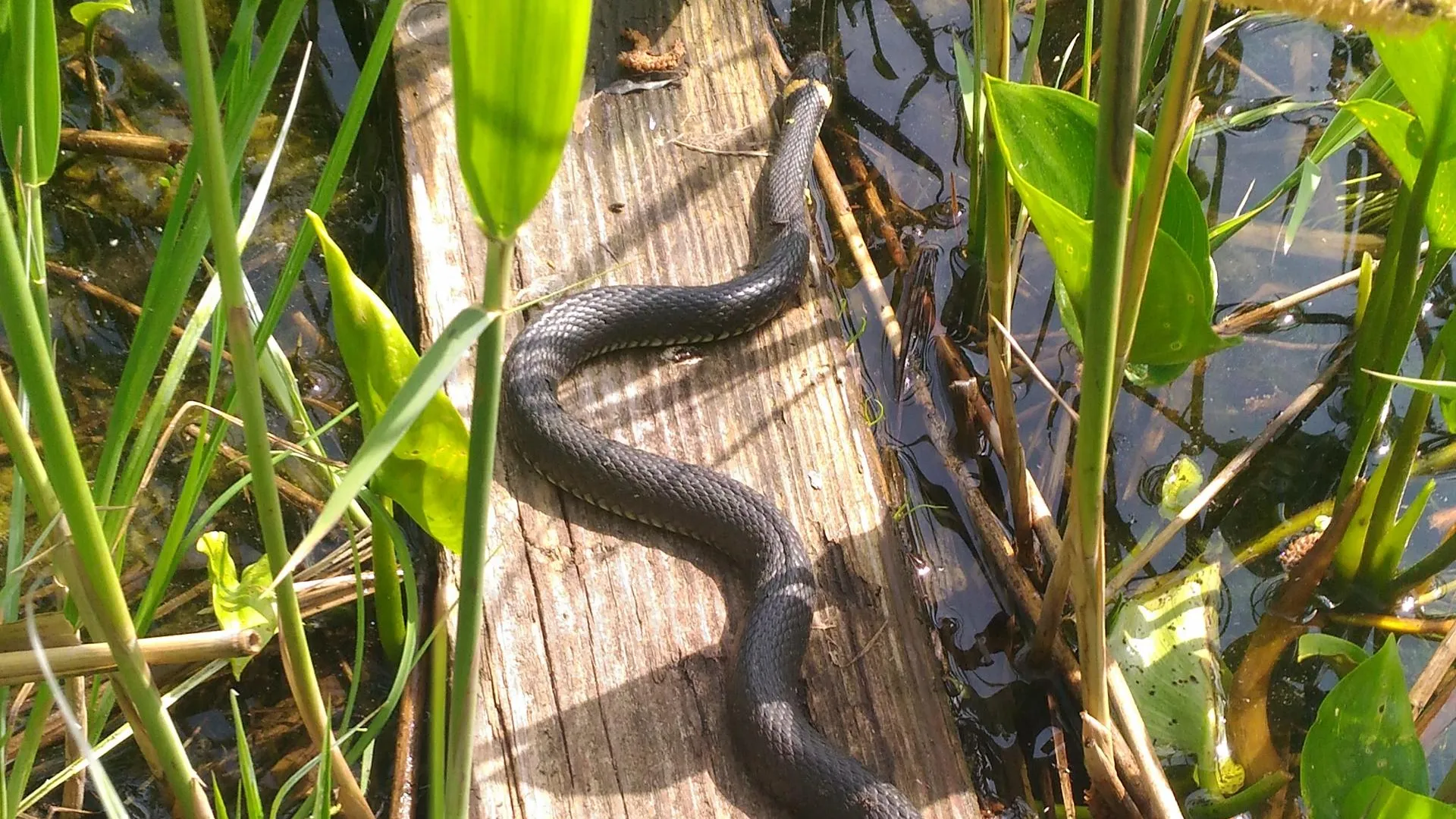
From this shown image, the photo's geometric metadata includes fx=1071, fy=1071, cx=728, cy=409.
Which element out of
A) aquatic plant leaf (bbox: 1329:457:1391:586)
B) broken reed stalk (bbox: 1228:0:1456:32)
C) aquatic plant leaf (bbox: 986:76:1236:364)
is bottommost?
aquatic plant leaf (bbox: 1329:457:1391:586)

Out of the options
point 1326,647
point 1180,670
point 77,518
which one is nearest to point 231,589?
point 77,518

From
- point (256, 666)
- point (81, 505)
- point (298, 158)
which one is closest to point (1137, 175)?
point (81, 505)

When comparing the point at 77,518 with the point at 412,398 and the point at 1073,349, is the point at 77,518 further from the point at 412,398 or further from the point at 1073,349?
the point at 1073,349

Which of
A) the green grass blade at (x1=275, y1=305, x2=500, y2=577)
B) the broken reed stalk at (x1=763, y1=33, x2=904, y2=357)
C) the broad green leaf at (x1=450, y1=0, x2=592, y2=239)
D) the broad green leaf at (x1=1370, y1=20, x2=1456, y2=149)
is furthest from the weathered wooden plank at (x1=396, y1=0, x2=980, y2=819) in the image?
the broad green leaf at (x1=450, y1=0, x2=592, y2=239)

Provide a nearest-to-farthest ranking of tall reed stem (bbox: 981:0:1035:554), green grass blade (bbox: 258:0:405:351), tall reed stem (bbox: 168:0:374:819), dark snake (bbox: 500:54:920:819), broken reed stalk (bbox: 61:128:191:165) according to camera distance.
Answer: tall reed stem (bbox: 168:0:374:819) < green grass blade (bbox: 258:0:405:351) < tall reed stem (bbox: 981:0:1035:554) < dark snake (bbox: 500:54:920:819) < broken reed stalk (bbox: 61:128:191:165)

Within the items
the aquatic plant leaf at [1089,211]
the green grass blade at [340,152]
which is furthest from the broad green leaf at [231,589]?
the aquatic plant leaf at [1089,211]

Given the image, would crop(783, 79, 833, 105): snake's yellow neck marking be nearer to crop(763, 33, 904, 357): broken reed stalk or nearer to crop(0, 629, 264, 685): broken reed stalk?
crop(763, 33, 904, 357): broken reed stalk

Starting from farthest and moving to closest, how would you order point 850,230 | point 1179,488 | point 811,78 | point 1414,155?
point 811,78, point 850,230, point 1179,488, point 1414,155
